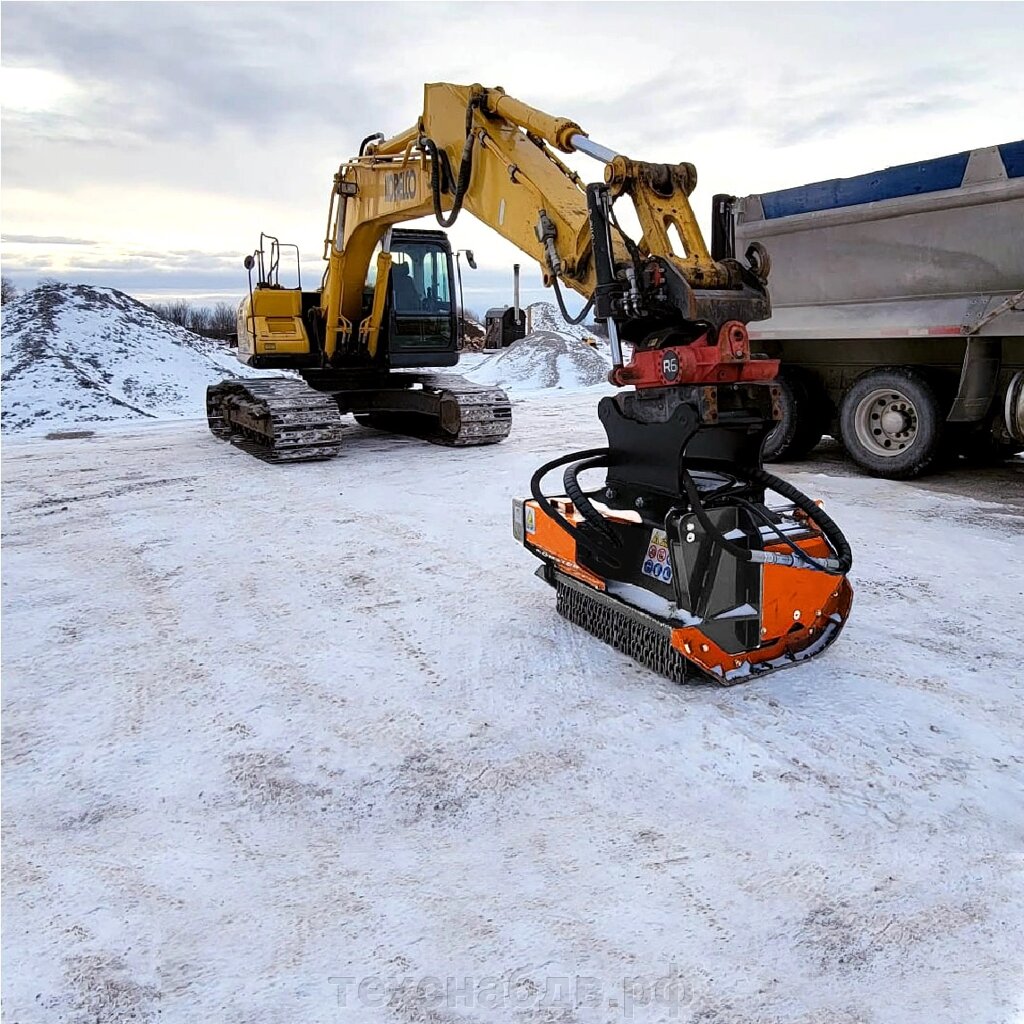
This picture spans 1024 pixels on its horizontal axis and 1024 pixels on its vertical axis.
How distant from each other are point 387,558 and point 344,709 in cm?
211

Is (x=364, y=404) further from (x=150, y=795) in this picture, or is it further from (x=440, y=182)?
(x=150, y=795)

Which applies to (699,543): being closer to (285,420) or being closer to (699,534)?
(699,534)

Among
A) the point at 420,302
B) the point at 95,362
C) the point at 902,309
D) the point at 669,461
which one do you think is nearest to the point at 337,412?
the point at 420,302

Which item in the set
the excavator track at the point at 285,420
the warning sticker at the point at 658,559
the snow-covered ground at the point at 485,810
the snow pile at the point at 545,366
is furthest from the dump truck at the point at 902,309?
the snow pile at the point at 545,366

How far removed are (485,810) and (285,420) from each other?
270 inches

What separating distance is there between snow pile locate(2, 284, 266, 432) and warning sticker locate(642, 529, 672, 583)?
40.7 feet

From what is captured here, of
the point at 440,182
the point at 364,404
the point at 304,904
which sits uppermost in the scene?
the point at 440,182

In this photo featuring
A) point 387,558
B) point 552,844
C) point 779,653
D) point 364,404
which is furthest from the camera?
point 364,404

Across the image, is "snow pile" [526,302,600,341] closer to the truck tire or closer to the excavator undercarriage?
the truck tire

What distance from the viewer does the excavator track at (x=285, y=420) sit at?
8891mm

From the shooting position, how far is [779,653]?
143 inches

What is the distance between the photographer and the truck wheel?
7.43 metres

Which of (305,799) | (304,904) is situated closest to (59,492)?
(305,799)

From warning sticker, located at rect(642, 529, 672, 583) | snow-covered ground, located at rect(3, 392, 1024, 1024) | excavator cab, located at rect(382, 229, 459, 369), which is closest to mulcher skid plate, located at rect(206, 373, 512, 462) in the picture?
excavator cab, located at rect(382, 229, 459, 369)
